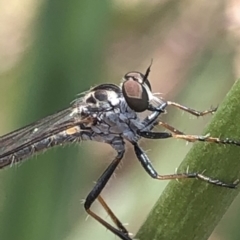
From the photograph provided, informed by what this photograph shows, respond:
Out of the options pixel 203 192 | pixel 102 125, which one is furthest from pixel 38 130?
pixel 203 192

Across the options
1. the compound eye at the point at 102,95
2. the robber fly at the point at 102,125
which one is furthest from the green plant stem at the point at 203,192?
the compound eye at the point at 102,95

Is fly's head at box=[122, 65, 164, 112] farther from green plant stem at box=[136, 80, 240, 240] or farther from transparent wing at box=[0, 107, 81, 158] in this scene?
green plant stem at box=[136, 80, 240, 240]

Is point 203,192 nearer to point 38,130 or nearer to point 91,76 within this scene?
point 38,130

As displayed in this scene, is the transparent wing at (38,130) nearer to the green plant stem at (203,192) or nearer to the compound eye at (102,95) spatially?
the compound eye at (102,95)

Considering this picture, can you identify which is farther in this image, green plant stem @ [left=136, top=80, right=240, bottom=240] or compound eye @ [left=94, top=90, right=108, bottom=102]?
compound eye @ [left=94, top=90, right=108, bottom=102]

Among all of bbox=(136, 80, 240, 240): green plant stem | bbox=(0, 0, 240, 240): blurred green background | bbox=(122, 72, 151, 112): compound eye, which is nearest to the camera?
bbox=(136, 80, 240, 240): green plant stem


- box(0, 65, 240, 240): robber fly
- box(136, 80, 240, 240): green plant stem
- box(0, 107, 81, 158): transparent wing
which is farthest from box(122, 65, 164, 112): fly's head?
box(136, 80, 240, 240): green plant stem
